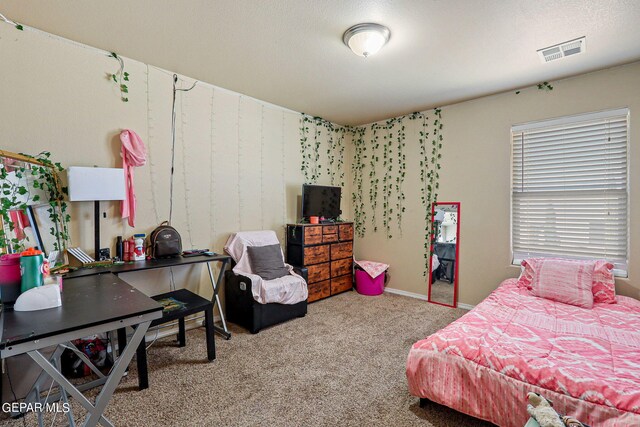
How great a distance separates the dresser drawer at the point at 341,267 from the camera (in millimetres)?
4277

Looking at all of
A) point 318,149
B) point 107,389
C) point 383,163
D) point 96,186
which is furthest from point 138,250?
point 383,163

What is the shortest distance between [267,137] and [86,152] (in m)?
1.93

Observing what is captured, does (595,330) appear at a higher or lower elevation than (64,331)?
lower

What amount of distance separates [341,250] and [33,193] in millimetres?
3341

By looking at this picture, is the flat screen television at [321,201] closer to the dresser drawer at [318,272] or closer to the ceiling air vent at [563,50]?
the dresser drawer at [318,272]

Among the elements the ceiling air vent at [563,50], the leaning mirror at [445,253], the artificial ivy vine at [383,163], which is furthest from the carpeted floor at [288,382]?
the ceiling air vent at [563,50]

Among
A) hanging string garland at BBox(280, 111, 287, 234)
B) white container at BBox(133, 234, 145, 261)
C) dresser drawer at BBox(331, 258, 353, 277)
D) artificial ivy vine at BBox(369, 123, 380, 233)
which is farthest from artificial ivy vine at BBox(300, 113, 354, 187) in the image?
white container at BBox(133, 234, 145, 261)

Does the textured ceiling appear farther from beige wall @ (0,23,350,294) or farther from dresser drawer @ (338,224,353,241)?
dresser drawer @ (338,224,353,241)

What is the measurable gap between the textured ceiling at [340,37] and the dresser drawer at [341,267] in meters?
2.33

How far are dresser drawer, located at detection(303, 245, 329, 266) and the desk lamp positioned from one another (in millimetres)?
2140

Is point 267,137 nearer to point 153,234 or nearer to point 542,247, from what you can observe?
point 153,234

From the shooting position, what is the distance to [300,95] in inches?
143

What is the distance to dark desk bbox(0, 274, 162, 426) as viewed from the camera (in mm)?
1076

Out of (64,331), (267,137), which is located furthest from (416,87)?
(64,331)
